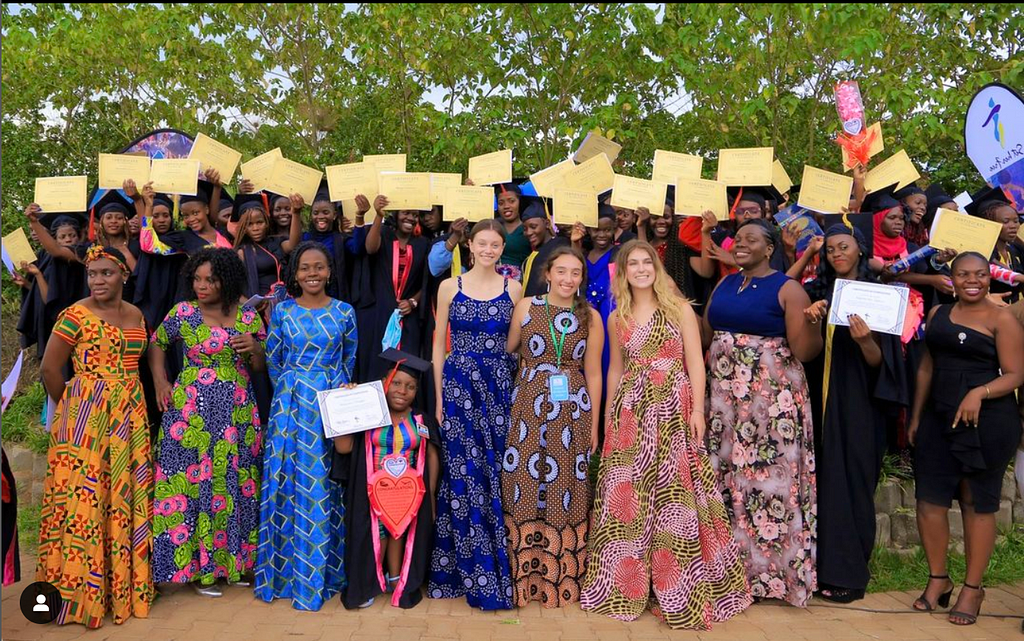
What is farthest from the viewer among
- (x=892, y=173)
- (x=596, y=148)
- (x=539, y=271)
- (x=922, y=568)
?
(x=596, y=148)

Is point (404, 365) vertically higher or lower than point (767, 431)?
higher

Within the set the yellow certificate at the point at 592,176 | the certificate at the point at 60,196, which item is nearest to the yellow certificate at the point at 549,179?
the yellow certificate at the point at 592,176

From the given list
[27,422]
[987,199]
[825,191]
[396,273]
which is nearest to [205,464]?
[396,273]

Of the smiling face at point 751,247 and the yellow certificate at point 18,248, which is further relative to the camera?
the yellow certificate at point 18,248

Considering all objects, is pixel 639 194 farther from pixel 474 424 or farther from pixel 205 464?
pixel 205 464

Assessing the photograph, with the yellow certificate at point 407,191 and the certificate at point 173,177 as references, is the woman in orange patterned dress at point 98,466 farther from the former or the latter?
the yellow certificate at point 407,191

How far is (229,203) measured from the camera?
22.4ft

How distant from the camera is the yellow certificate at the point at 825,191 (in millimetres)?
5840

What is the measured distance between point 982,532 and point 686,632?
1.90 metres

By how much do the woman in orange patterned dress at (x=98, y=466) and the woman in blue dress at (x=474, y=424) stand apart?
72.8 inches

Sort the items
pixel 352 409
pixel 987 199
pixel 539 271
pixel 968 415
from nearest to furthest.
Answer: pixel 968 415 → pixel 352 409 → pixel 539 271 → pixel 987 199

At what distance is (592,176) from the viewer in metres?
6.32

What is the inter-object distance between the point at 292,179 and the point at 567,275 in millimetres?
2529

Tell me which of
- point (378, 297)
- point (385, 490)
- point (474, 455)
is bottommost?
point (385, 490)
